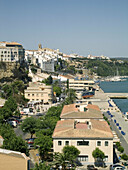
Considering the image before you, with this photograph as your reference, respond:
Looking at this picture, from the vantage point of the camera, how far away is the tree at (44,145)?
13.5 m

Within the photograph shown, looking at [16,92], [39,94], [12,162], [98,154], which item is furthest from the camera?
[16,92]

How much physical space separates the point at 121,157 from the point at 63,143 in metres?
2.99

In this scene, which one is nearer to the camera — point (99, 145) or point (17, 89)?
point (99, 145)

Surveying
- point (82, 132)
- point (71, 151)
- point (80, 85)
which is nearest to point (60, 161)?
Result: point (71, 151)

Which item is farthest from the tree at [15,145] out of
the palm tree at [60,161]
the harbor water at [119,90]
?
the harbor water at [119,90]

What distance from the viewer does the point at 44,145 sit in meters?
13.4

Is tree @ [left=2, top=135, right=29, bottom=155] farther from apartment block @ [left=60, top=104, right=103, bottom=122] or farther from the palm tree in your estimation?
apartment block @ [left=60, top=104, right=103, bottom=122]

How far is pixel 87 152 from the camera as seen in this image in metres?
13.3

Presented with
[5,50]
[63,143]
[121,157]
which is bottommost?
[121,157]

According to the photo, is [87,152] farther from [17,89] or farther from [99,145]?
[17,89]

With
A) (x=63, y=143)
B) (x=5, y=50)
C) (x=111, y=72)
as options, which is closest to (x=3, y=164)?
(x=63, y=143)

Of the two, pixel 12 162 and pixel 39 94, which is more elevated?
pixel 12 162

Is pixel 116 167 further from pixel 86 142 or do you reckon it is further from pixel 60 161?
pixel 60 161

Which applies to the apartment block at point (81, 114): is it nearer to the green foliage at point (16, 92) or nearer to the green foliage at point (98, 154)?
the green foliage at point (98, 154)
